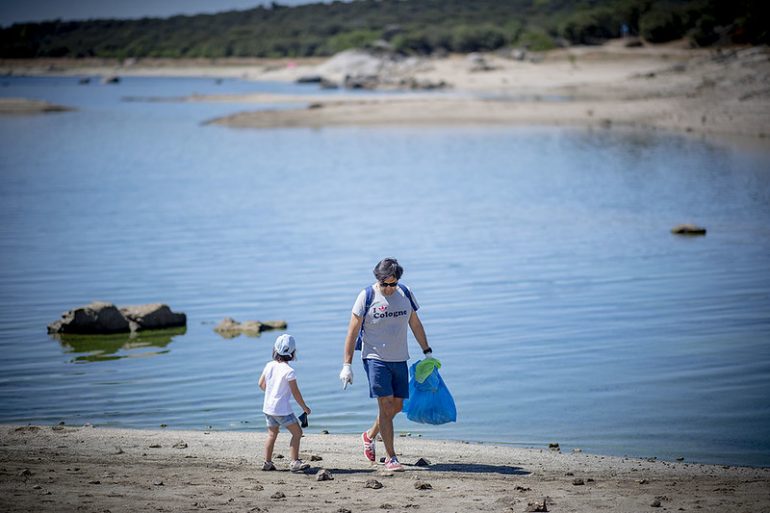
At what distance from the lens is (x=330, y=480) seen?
7844mm

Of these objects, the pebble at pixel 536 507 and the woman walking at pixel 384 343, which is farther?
the woman walking at pixel 384 343

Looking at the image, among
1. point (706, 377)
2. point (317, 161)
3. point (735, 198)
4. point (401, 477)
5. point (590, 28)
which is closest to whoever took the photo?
point (401, 477)

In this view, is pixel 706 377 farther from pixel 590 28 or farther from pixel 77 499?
pixel 590 28

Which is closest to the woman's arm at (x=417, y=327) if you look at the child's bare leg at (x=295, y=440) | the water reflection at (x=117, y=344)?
the child's bare leg at (x=295, y=440)

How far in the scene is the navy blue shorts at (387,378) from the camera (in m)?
8.29

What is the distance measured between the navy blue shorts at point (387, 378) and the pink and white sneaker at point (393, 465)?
0.51 metres

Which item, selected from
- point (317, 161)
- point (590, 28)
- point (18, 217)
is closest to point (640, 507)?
point (18, 217)

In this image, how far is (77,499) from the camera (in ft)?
23.1

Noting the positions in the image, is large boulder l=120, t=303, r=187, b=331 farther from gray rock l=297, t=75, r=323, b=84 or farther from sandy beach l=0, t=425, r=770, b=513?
gray rock l=297, t=75, r=323, b=84

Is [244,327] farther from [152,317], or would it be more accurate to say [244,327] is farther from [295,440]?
[295,440]

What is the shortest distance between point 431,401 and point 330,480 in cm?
122

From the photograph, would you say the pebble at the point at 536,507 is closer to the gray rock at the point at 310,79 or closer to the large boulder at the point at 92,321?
the large boulder at the point at 92,321

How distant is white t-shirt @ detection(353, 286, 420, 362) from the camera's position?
8273 mm

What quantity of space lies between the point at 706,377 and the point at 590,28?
9865 centimetres
